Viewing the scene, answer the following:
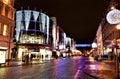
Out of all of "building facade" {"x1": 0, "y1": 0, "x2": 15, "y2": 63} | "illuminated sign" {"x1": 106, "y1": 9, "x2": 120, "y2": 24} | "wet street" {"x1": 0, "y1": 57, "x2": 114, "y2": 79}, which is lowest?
"wet street" {"x1": 0, "y1": 57, "x2": 114, "y2": 79}

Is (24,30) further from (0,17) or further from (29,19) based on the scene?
(0,17)

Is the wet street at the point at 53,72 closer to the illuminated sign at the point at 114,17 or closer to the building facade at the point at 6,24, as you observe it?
the illuminated sign at the point at 114,17

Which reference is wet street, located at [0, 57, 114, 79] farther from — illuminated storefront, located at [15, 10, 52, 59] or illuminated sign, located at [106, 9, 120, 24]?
illuminated storefront, located at [15, 10, 52, 59]

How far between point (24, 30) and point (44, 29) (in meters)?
10.4

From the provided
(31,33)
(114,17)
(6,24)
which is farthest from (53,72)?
(31,33)

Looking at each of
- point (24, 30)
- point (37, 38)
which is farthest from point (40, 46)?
point (24, 30)

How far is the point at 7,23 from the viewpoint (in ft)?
171

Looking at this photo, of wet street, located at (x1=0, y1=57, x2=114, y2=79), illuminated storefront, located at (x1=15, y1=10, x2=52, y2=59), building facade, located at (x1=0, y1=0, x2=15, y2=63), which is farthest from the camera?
illuminated storefront, located at (x1=15, y1=10, x2=52, y2=59)

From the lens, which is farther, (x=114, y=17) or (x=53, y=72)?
(x=53, y=72)

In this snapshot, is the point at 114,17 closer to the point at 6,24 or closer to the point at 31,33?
the point at 6,24

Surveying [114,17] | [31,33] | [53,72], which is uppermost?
[31,33]

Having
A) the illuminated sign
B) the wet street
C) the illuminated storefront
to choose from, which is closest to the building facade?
the wet street

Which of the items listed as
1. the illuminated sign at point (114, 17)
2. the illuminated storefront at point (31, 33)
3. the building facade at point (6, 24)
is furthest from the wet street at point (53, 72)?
the illuminated storefront at point (31, 33)

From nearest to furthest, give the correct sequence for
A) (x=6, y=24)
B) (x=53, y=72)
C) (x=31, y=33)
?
(x=53, y=72) → (x=6, y=24) → (x=31, y=33)
